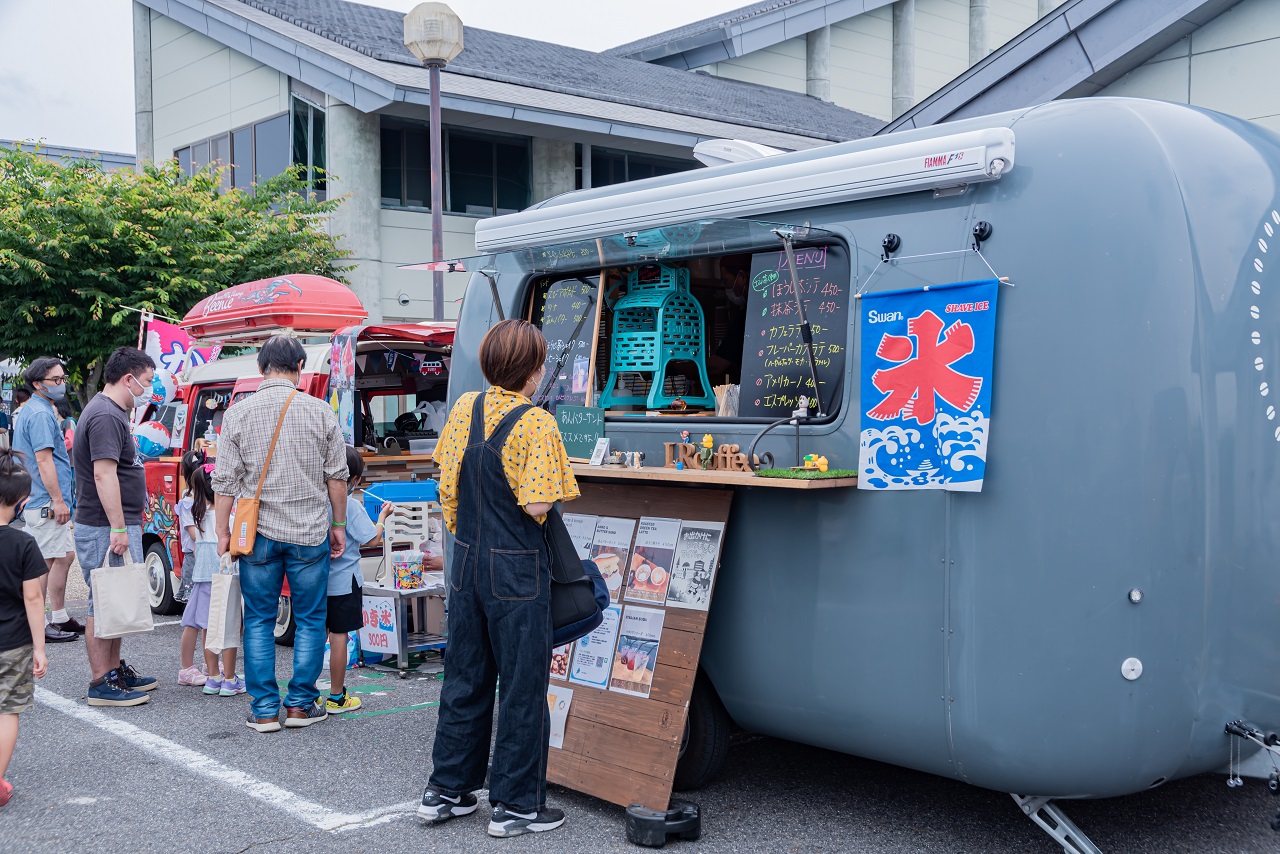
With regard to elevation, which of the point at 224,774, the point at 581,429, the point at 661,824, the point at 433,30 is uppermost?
the point at 433,30

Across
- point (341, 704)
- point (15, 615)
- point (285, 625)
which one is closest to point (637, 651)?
point (341, 704)

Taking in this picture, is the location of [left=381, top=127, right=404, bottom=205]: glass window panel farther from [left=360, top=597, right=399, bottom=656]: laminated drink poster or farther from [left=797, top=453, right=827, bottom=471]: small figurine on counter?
[left=797, top=453, right=827, bottom=471]: small figurine on counter

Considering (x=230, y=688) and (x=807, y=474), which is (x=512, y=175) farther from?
(x=807, y=474)

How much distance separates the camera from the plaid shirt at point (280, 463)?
5676 mm

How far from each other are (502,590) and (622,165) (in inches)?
657

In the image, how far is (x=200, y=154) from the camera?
20859mm

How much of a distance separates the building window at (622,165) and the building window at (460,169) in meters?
1.37

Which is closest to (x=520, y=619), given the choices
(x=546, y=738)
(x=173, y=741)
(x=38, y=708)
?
(x=546, y=738)

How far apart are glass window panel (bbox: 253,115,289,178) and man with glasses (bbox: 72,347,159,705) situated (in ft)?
42.8

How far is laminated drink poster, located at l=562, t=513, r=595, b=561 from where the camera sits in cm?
498

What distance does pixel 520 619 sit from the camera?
13.8 ft

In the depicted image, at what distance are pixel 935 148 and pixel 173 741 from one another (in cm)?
453

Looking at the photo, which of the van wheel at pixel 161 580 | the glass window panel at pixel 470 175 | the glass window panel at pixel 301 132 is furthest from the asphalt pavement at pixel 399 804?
the glass window panel at pixel 301 132

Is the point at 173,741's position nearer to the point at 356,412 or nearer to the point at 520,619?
the point at 520,619
